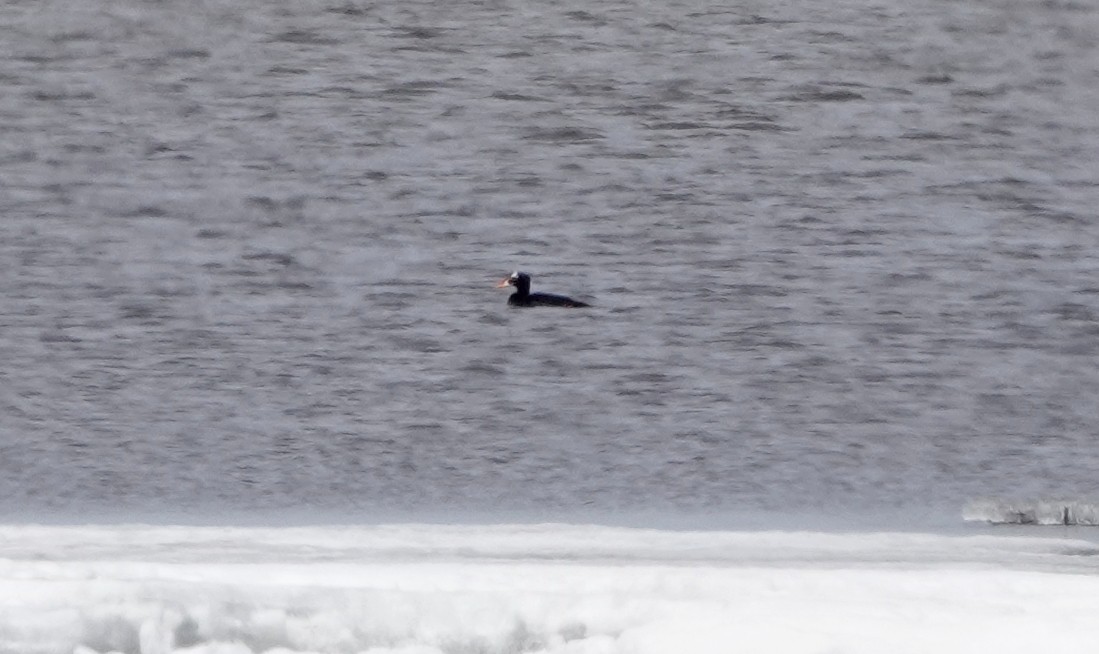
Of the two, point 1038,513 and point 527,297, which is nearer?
point 1038,513

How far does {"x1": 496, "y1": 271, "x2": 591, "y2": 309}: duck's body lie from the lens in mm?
5043

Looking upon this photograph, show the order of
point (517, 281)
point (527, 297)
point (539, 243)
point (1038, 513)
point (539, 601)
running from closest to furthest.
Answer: point (539, 601)
point (1038, 513)
point (527, 297)
point (517, 281)
point (539, 243)

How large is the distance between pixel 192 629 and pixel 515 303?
2.20m

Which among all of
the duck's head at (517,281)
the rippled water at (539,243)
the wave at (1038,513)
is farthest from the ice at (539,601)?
the duck's head at (517,281)

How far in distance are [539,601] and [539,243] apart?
7.73 feet

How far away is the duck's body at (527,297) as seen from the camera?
504cm

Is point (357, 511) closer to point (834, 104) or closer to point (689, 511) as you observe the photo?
point (689, 511)

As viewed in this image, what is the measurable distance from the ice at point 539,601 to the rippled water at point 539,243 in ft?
3.61

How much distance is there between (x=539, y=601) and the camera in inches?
123

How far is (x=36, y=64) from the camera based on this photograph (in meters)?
5.64

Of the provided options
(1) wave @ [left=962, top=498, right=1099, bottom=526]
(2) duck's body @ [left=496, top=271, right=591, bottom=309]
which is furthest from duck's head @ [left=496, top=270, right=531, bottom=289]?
(1) wave @ [left=962, top=498, right=1099, bottom=526]

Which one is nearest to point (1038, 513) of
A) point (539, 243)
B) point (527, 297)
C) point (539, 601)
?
point (527, 297)

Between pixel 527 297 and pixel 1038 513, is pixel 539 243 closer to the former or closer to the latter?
pixel 527 297

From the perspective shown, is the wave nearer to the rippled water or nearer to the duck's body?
the rippled water
